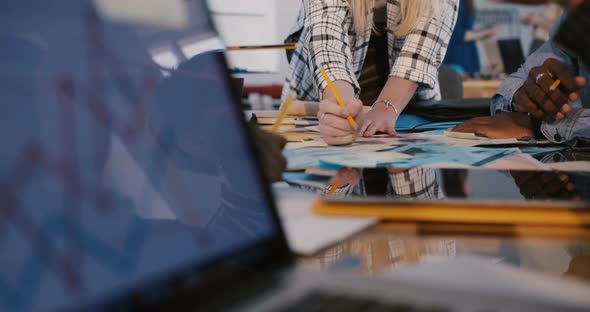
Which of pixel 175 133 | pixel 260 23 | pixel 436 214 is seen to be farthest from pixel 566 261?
pixel 260 23

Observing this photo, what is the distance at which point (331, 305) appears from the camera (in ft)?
0.72

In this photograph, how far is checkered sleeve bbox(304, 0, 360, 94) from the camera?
124 cm

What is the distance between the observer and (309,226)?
0.37 meters

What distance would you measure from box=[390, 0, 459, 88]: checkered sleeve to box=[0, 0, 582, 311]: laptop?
1.02 m

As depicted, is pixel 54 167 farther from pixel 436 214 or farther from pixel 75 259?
pixel 436 214

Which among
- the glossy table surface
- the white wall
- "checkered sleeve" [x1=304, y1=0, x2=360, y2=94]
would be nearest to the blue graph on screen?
the glossy table surface

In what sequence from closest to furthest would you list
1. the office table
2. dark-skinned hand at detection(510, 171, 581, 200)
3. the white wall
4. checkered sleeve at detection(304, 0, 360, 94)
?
dark-skinned hand at detection(510, 171, 581, 200)
checkered sleeve at detection(304, 0, 360, 94)
the white wall
the office table

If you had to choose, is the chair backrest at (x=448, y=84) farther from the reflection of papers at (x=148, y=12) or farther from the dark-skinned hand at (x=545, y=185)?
the reflection of papers at (x=148, y=12)

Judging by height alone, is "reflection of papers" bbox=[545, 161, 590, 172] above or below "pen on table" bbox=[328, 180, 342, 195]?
below

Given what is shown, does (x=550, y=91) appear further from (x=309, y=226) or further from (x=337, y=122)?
(x=309, y=226)

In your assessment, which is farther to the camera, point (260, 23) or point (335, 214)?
point (260, 23)

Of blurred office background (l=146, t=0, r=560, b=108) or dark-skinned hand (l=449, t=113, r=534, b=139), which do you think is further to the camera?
dark-skinned hand (l=449, t=113, r=534, b=139)

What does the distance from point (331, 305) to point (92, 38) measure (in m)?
0.14

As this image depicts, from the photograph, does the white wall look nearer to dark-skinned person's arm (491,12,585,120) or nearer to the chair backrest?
the chair backrest
